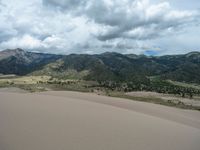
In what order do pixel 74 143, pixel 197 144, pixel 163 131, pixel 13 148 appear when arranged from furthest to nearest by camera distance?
pixel 163 131, pixel 197 144, pixel 74 143, pixel 13 148

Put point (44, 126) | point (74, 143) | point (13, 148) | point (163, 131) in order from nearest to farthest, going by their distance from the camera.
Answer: point (13, 148)
point (74, 143)
point (44, 126)
point (163, 131)

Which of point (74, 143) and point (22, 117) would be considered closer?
point (74, 143)

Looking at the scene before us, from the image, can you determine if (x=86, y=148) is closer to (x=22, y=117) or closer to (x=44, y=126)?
(x=44, y=126)

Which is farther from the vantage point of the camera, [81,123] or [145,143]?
[81,123]

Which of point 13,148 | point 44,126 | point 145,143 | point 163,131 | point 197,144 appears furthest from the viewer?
point 163,131

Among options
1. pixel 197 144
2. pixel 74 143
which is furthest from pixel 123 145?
pixel 197 144

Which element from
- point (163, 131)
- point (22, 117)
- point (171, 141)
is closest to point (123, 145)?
point (171, 141)

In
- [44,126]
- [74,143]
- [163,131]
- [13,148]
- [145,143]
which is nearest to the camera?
[13,148]

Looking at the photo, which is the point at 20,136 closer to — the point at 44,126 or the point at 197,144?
the point at 44,126
